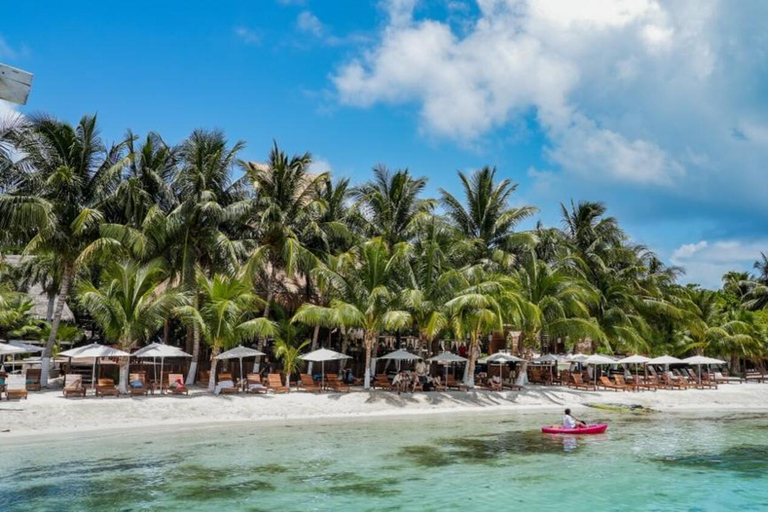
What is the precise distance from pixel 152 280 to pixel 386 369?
13524 millimetres

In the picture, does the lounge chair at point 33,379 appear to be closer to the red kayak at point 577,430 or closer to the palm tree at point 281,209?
the palm tree at point 281,209

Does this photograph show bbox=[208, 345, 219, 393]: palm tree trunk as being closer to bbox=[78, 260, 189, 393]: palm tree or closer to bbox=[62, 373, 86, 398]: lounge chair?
bbox=[78, 260, 189, 393]: palm tree

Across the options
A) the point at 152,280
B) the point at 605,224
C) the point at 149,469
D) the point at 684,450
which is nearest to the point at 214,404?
the point at 152,280

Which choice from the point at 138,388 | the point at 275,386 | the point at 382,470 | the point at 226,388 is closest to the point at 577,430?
the point at 382,470

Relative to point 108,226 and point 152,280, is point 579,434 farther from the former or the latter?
point 108,226

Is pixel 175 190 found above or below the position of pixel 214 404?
above

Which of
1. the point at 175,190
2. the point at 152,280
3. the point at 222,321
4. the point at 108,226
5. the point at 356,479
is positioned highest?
the point at 175,190

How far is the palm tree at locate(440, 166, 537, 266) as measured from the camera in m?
32.9

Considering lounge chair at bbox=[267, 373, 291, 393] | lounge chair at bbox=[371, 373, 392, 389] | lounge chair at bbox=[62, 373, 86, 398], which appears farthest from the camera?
lounge chair at bbox=[371, 373, 392, 389]

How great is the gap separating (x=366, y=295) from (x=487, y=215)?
35.6 feet

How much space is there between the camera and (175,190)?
90.2 feet

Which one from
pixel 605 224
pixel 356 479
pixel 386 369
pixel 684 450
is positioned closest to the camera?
pixel 356 479

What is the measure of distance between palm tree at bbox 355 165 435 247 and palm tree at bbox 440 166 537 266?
230cm

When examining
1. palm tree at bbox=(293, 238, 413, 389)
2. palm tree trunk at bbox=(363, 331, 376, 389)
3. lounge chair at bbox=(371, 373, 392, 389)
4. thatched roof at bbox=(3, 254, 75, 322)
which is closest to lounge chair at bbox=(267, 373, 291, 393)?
palm tree at bbox=(293, 238, 413, 389)
